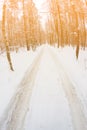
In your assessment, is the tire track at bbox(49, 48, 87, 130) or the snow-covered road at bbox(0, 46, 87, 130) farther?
the snow-covered road at bbox(0, 46, 87, 130)

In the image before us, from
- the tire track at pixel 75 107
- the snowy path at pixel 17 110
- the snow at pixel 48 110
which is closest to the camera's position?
the tire track at pixel 75 107

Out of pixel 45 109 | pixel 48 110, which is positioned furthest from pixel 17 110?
pixel 48 110

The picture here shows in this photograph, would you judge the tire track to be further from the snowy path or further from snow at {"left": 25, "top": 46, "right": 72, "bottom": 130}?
the snowy path

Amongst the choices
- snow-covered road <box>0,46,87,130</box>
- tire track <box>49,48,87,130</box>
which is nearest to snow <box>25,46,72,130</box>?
snow-covered road <box>0,46,87,130</box>

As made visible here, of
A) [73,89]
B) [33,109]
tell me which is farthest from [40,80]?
[33,109]

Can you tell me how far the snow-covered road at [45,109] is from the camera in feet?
24.3

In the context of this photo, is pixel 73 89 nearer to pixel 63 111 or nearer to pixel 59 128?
pixel 63 111

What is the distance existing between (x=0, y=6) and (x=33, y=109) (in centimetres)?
1188

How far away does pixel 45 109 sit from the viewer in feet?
28.7

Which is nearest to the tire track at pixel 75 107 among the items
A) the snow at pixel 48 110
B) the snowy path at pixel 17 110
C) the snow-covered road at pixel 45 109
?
the snow-covered road at pixel 45 109

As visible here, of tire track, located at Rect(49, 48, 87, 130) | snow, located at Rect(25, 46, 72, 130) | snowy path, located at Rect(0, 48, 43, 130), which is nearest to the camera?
tire track, located at Rect(49, 48, 87, 130)

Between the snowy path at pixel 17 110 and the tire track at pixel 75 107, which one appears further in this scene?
the snowy path at pixel 17 110

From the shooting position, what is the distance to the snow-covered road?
24.3ft

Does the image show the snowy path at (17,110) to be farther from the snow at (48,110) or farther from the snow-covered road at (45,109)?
the snow at (48,110)
